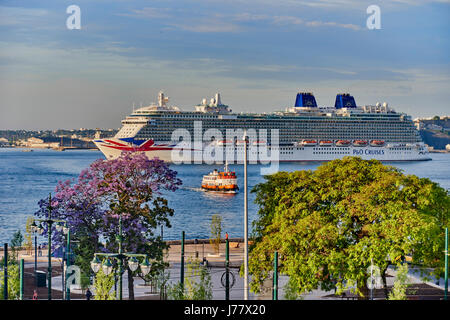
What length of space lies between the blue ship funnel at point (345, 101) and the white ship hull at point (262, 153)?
922 centimetres

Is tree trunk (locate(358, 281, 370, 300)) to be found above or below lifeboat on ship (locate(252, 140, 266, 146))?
below

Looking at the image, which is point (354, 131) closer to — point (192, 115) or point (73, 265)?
point (192, 115)

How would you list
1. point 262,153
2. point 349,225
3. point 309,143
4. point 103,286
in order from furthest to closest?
point 309,143 → point 262,153 → point 349,225 → point 103,286

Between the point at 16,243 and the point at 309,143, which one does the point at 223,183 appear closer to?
the point at 16,243

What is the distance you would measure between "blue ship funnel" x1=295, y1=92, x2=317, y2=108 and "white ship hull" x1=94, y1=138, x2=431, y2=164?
8.91 meters

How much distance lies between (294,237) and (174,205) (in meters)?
28.4

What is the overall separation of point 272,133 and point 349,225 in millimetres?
69052

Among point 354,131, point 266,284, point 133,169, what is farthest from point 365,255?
point 354,131

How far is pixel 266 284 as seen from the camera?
15836 millimetres

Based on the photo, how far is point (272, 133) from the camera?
82062mm

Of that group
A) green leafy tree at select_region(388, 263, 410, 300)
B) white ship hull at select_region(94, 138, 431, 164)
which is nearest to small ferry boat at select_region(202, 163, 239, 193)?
white ship hull at select_region(94, 138, 431, 164)

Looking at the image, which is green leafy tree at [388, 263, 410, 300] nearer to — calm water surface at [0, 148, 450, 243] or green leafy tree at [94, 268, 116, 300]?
green leafy tree at [94, 268, 116, 300]

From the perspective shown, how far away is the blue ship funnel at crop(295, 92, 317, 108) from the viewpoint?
296 ft

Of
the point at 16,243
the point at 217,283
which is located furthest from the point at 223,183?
the point at 217,283
